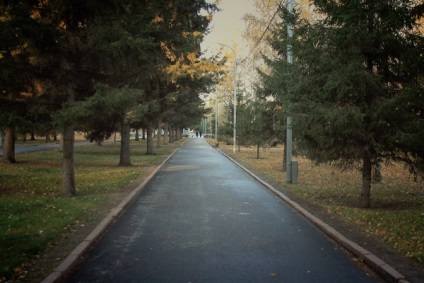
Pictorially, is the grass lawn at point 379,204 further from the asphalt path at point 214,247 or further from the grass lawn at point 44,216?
the grass lawn at point 44,216

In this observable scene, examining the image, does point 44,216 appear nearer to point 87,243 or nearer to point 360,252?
point 87,243

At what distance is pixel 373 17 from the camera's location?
968 centimetres

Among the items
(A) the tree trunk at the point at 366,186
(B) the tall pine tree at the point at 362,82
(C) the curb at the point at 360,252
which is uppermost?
(B) the tall pine tree at the point at 362,82

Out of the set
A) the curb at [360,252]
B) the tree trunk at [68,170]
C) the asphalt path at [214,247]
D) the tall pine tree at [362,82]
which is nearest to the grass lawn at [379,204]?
the curb at [360,252]

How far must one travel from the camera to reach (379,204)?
1117cm

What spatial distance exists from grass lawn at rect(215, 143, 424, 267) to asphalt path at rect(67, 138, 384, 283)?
0.95 metres

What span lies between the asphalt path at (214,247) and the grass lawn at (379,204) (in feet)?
3.12

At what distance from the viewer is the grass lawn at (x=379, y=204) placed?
7.04 m

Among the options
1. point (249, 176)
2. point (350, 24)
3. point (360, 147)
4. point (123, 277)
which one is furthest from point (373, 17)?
point (249, 176)

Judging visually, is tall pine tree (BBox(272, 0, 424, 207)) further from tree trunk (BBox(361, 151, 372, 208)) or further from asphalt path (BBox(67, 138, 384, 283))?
asphalt path (BBox(67, 138, 384, 283))

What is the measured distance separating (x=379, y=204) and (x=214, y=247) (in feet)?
21.1

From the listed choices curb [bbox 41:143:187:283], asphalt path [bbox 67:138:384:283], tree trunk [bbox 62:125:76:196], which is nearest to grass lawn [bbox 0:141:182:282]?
curb [bbox 41:143:187:283]

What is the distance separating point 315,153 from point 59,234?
696 cm

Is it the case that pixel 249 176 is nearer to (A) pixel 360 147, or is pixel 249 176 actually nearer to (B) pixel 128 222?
(A) pixel 360 147
